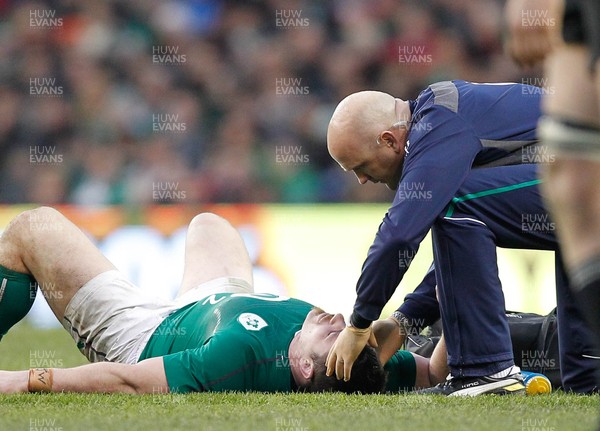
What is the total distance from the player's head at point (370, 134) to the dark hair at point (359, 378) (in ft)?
2.50

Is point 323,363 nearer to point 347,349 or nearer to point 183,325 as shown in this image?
point 347,349

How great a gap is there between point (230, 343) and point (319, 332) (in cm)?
41

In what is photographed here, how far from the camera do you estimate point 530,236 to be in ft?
14.2

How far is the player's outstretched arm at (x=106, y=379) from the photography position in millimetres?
3982

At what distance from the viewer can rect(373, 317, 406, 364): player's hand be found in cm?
446

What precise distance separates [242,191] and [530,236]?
6.02 meters

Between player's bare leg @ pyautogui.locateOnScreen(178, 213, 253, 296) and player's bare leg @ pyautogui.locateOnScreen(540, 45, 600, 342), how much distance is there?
2.66m

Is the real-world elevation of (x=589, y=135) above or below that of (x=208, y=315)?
above

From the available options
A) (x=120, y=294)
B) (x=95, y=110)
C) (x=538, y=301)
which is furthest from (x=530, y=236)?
Answer: (x=95, y=110)

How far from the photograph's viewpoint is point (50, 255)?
15.1ft

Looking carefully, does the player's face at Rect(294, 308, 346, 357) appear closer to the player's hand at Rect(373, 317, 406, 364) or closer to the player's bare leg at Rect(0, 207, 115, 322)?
the player's hand at Rect(373, 317, 406, 364)

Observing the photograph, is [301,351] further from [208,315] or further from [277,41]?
[277,41]

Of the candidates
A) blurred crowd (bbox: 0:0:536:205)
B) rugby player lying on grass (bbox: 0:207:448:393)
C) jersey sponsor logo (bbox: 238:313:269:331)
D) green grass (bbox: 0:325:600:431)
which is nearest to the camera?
green grass (bbox: 0:325:600:431)

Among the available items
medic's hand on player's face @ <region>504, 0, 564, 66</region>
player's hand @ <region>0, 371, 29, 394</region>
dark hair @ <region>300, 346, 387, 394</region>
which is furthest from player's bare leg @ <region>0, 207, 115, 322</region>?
medic's hand on player's face @ <region>504, 0, 564, 66</region>
